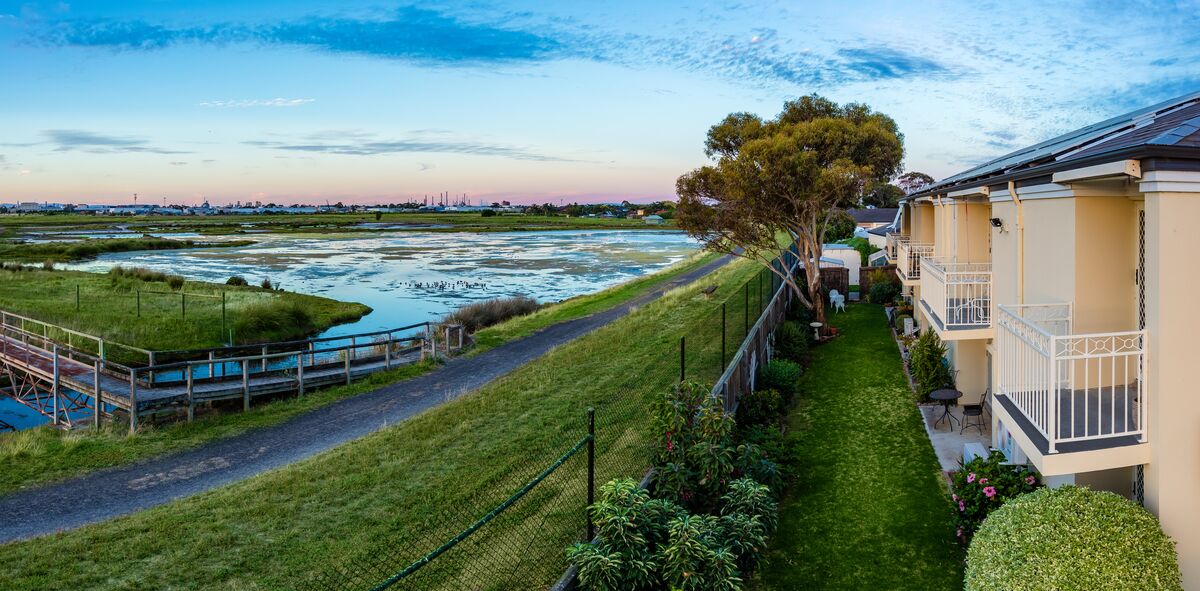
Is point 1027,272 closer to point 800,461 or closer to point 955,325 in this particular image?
point 955,325

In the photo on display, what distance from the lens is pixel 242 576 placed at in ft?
29.7

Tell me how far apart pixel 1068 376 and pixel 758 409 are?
18.8 feet

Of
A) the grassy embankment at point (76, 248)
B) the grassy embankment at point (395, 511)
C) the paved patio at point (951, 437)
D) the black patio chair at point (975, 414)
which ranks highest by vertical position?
the grassy embankment at point (76, 248)

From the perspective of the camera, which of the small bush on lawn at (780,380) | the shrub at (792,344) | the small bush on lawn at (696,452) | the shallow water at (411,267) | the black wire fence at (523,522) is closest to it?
the black wire fence at (523,522)

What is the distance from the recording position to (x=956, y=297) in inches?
590

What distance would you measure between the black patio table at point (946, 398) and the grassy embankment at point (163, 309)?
2598cm

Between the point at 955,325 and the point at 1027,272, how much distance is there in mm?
2690

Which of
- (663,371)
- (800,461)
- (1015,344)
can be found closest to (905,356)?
(663,371)

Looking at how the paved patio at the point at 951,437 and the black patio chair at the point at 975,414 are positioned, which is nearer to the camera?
the paved patio at the point at 951,437

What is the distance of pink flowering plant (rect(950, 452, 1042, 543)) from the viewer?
8594mm

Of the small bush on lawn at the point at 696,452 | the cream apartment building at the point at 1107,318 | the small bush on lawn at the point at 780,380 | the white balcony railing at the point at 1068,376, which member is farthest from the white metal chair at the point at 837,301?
the small bush on lawn at the point at 696,452

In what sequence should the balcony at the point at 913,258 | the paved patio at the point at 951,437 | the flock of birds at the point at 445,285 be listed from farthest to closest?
the flock of birds at the point at 445,285, the balcony at the point at 913,258, the paved patio at the point at 951,437

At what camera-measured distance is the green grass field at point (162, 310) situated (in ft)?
102

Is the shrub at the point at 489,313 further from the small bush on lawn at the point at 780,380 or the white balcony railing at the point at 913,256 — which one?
the small bush on lawn at the point at 780,380
